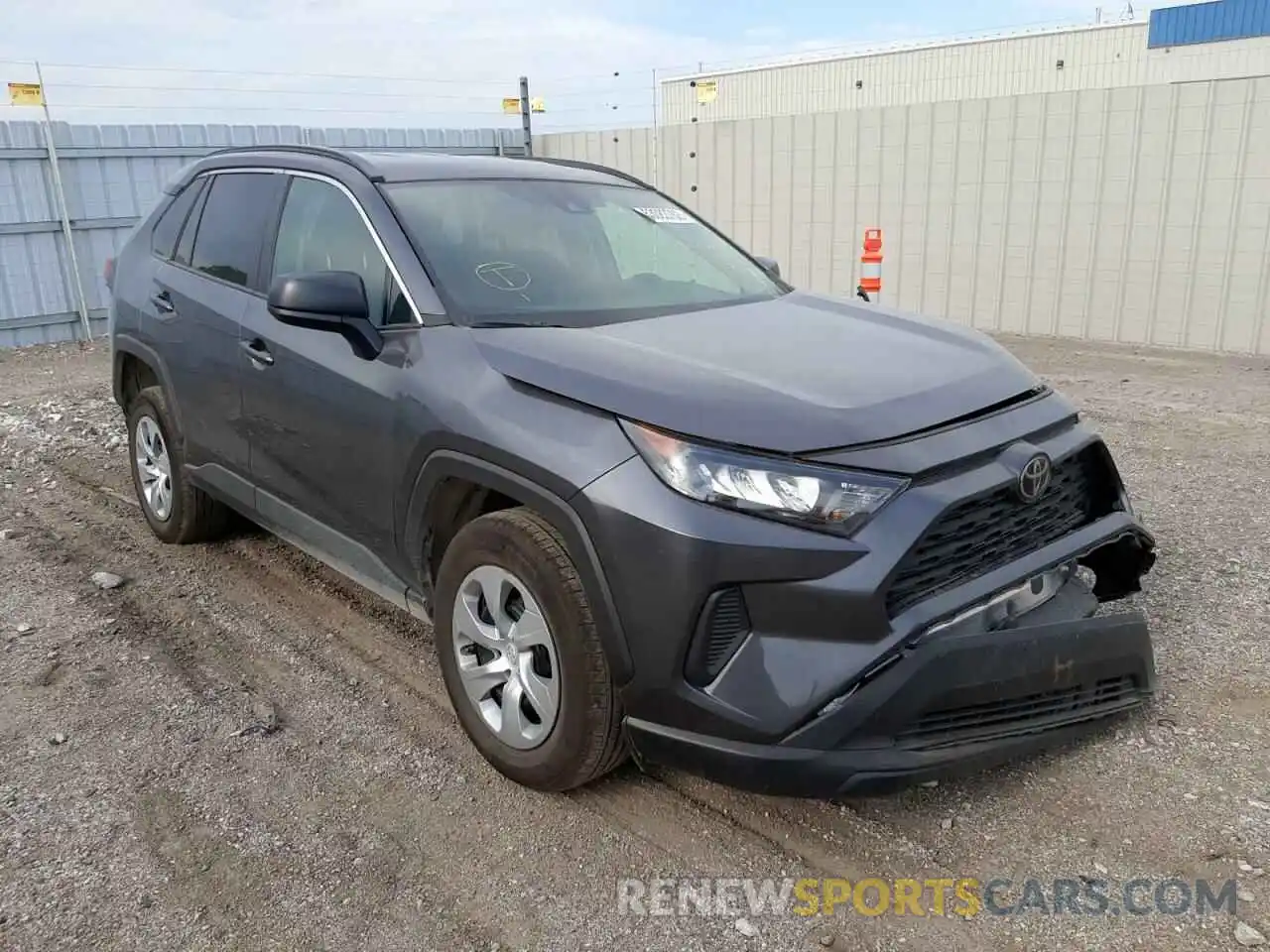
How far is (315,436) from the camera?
3428 millimetres

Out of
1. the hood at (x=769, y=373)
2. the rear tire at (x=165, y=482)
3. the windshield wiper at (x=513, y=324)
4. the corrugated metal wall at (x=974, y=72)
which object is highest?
the corrugated metal wall at (x=974, y=72)

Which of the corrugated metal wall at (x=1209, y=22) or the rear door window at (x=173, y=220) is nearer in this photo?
the rear door window at (x=173, y=220)

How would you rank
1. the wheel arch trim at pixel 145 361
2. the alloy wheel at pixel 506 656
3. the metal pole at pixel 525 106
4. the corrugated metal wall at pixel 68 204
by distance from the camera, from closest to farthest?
the alloy wheel at pixel 506 656 < the wheel arch trim at pixel 145 361 < the corrugated metal wall at pixel 68 204 < the metal pole at pixel 525 106

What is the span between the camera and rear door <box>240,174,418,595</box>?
10.4ft

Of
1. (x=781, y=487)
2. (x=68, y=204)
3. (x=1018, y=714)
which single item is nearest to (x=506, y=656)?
(x=781, y=487)

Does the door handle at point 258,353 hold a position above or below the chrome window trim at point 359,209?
below

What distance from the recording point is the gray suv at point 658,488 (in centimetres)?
233

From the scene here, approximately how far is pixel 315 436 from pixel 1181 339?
880cm

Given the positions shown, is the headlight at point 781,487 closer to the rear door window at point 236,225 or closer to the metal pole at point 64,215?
the rear door window at point 236,225

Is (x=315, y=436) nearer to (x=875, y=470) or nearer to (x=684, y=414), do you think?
(x=684, y=414)

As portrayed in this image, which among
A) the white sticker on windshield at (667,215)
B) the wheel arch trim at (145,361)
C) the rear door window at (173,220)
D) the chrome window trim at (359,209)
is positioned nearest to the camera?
the chrome window trim at (359,209)

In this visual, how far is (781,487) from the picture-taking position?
2354 millimetres

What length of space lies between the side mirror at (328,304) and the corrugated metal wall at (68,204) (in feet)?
28.0

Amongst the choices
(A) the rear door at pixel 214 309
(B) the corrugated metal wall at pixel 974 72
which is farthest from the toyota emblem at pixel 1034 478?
(B) the corrugated metal wall at pixel 974 72
